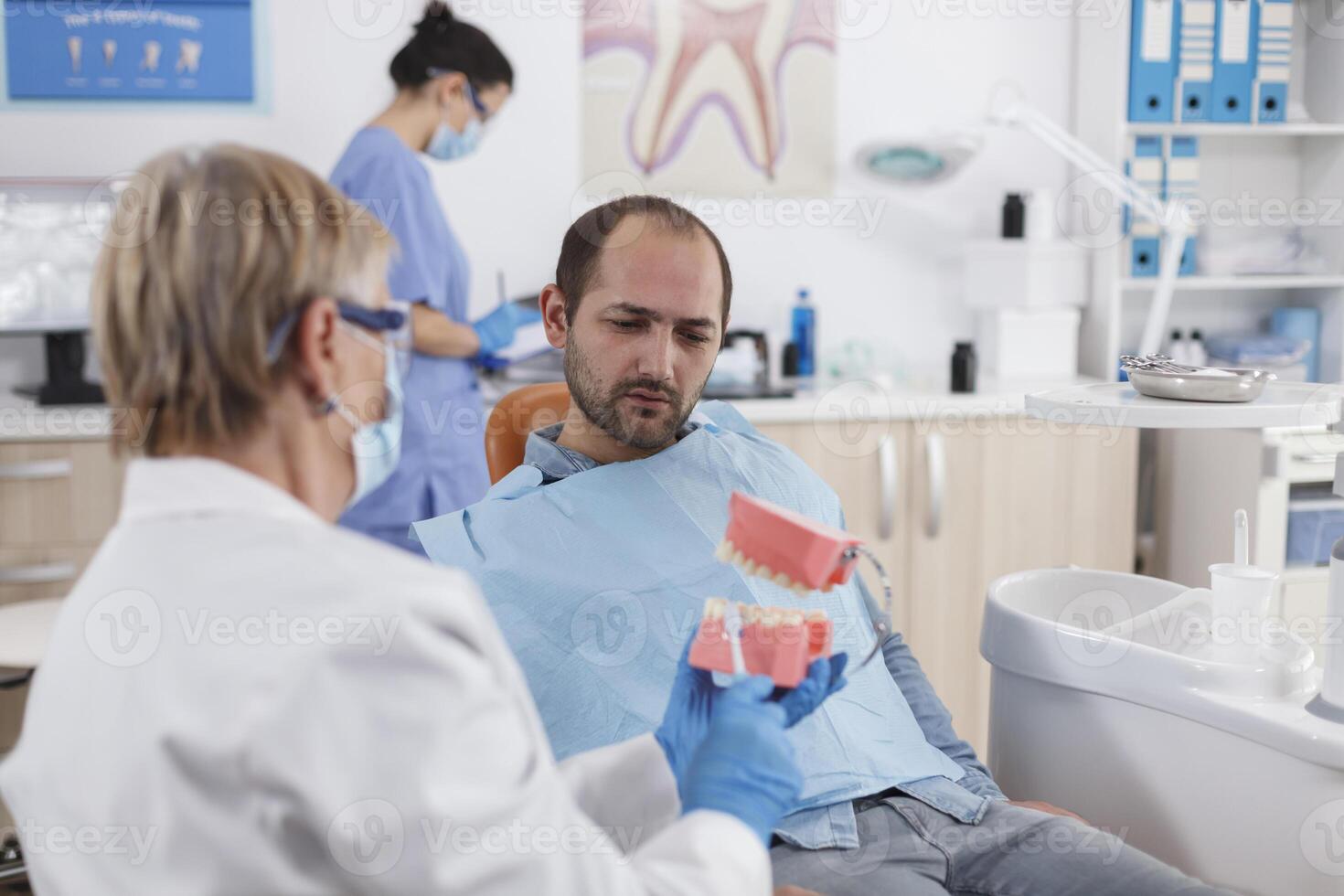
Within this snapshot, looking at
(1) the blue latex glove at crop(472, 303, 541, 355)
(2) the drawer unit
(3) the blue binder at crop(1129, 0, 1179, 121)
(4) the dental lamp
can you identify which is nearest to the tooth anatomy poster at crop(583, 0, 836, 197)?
(4) the dental lamp

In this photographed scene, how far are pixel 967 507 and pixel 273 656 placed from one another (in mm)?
2401

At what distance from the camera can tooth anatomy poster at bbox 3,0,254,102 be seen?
9.43 feet

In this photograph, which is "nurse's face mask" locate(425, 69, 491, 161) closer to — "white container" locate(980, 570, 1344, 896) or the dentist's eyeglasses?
"white container" locate(980, 570, 1344, 896)

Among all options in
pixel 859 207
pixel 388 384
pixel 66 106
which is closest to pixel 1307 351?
pixel 859 207

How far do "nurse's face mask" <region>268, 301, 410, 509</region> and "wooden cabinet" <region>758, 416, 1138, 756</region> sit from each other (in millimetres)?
1916

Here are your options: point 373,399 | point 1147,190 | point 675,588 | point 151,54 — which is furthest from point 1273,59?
point 373,399

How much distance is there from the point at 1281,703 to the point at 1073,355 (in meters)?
2.02

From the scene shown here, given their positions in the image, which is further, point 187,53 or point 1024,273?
point 1024,273

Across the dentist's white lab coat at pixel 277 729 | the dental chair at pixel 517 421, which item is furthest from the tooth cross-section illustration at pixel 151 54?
the dentist's white lab coat at pixel 277 729

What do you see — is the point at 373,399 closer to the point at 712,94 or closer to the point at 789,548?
the point at 789,548

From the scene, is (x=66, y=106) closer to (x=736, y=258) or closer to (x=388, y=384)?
(x=736, y=258)

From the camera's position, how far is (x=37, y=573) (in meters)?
2.56

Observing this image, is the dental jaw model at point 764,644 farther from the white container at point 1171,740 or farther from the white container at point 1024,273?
the white container at point 1024,273

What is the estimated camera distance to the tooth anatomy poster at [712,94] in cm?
312
